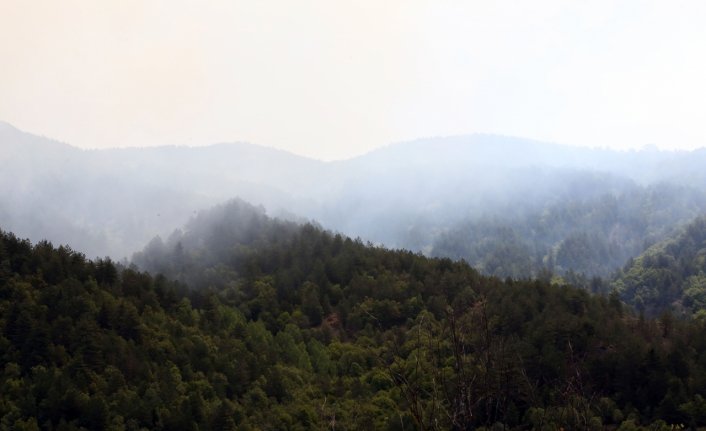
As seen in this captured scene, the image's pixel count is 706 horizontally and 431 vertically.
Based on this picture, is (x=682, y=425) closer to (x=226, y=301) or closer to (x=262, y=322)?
(x=262, y=322)

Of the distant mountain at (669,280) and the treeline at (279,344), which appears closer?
the treeline at (279,344)

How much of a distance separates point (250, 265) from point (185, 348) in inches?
1285

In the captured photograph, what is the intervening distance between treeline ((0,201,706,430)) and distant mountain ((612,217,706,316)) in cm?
7529

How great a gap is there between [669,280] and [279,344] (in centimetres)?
11253

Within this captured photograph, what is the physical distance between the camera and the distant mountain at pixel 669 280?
143 meters

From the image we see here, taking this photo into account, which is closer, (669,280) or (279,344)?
(279,344)

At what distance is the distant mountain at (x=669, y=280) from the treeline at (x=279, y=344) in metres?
75.3

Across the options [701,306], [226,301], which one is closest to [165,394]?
[226,301]

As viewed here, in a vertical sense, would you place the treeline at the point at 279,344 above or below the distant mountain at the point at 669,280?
above

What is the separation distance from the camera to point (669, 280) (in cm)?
15238

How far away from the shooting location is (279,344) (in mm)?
74250

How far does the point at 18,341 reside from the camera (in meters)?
53.8

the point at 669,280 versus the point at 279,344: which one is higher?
the point at 279,344

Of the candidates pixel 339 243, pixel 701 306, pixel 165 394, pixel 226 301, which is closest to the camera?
pixel 165 394
